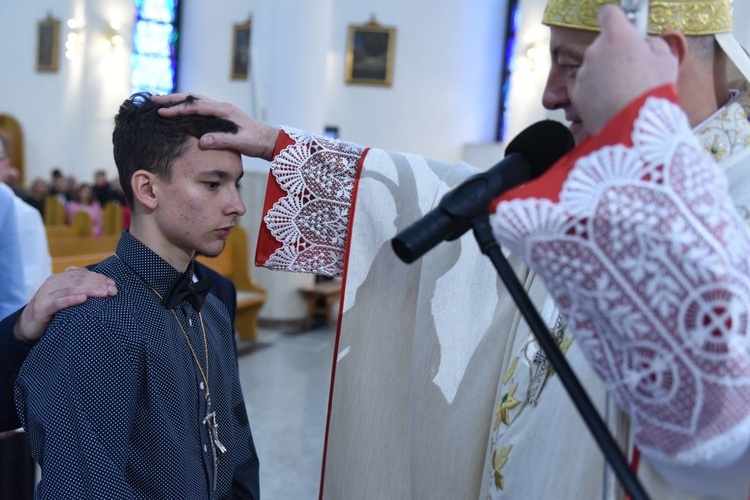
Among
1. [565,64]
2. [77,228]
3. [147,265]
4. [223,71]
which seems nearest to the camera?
[565,64]

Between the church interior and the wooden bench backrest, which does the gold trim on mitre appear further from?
the church interior

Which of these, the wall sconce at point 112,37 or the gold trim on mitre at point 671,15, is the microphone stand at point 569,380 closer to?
the gold trim on mitre at point 671,15

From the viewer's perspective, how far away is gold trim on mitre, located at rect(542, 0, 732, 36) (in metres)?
1.06

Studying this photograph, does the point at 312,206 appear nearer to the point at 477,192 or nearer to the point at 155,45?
the point at 477,192

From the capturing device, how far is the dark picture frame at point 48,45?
45.5 ft

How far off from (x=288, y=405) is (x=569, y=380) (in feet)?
15.1

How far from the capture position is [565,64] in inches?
46.1

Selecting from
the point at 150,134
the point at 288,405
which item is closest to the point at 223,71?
the point at 288,405

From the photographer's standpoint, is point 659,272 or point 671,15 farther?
point 671,15

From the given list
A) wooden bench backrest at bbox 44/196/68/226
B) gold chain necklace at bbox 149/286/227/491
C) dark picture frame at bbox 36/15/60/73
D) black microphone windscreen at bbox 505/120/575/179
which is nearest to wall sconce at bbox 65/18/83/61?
dark picture frame at bbox 36/15/60/73

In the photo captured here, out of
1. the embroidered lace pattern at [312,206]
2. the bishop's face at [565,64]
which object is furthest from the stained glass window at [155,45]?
the bishop's face at [565,64]

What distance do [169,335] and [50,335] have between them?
21cm

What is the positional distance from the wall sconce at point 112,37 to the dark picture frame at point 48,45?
0.89 metres

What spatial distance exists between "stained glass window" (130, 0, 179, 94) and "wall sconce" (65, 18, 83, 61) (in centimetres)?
154
